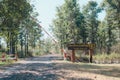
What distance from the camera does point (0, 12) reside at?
32.5 m

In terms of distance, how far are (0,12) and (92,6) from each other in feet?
188

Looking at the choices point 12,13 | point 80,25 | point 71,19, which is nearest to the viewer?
point 12,13

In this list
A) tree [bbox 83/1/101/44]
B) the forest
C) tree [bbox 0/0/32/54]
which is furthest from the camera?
tree [bbox 83/1/101/44]

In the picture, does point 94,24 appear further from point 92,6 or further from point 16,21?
point 16,21

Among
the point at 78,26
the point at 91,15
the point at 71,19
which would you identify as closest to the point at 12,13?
the point at 71,19

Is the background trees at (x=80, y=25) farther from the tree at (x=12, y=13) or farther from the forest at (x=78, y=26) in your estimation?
the tree at (x=12, y=13)

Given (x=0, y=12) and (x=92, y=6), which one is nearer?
(x=0, y=12)

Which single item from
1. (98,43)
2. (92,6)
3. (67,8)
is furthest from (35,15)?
(98,43)

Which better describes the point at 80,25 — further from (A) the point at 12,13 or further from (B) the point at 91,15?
(A) the point at 12,13

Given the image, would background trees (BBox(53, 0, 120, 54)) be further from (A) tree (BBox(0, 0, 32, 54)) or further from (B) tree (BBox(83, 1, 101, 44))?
(A) tree (BBox(0, 0, 32, 54))

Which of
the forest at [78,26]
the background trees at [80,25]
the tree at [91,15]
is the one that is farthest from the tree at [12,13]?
the tree at [91,15]

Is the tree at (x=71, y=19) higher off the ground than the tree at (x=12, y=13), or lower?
higher

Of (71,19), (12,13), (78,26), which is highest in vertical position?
(71,19)

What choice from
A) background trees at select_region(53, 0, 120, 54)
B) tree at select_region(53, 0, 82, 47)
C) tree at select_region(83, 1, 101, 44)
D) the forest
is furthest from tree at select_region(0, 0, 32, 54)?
tree at select_region(83, 1, 101, 44)
